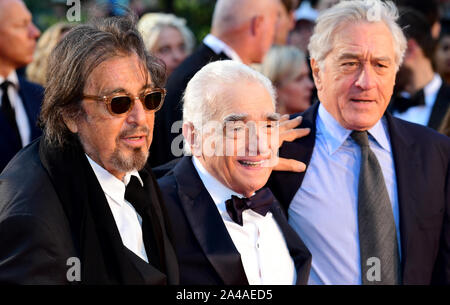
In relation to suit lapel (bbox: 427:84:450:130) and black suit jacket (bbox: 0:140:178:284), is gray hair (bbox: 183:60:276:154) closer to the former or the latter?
black suit jacket (bbox: 0:140:178:284)

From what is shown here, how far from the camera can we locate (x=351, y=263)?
3.46 meters

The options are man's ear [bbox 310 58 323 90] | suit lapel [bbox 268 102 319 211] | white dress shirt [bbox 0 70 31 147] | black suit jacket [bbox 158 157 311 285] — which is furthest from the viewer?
white dress shirt [bbox 0 70 31 147]

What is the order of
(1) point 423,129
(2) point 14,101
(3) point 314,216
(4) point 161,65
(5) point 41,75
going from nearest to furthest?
(4) point 161,65
(3) point 314,216
(1) point 423,129
(2) point 14,101
(5) point 41,75

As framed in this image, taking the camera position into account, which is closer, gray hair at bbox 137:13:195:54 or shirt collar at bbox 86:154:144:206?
shirt collar at bbox 86:154:144:206

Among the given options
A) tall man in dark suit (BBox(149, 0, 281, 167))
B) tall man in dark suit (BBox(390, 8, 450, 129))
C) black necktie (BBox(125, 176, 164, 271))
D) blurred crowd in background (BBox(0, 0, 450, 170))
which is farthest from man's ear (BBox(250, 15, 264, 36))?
black necktie (BBox(125, 176, 164, 271))

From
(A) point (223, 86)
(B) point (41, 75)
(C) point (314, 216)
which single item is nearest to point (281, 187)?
(C) point (314, 216)

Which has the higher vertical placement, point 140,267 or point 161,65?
point 161,65

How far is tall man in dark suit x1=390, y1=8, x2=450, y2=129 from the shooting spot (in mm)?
5719

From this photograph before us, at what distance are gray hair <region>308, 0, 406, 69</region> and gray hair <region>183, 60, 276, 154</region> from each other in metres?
0.68

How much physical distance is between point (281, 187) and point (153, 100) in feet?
3.04

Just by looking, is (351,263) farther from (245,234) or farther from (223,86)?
(223,86)

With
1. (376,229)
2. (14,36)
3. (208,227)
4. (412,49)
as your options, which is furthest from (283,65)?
(208,227)

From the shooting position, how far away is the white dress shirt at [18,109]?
4.80 meters

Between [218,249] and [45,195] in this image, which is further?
[218,249]
